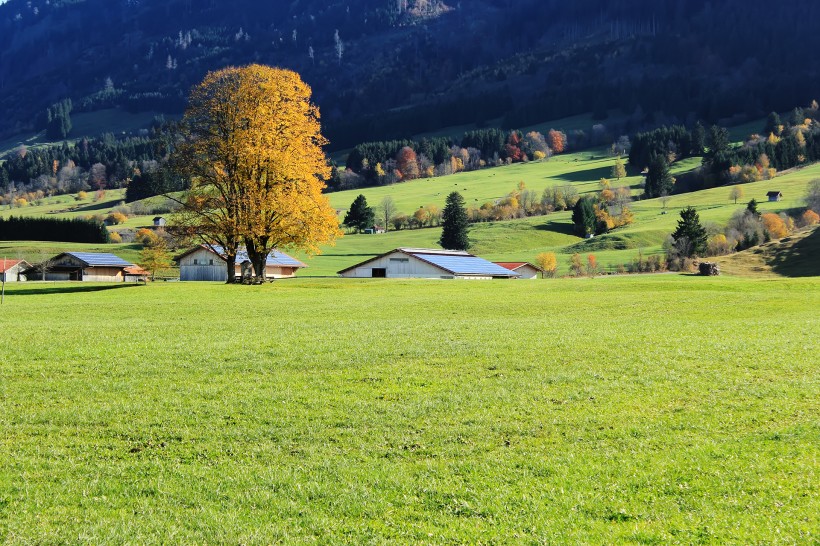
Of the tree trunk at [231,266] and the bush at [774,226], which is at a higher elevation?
the bush at [774,226]

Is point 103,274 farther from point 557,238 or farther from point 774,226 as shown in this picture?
point 774,226

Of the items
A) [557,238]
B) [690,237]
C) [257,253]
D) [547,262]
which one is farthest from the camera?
[557,238]

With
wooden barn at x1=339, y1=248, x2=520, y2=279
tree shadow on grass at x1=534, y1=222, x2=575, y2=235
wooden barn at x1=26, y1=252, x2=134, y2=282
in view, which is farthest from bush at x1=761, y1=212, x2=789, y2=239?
wooden barn at x1=26, y1=252, x2=134, y2=282

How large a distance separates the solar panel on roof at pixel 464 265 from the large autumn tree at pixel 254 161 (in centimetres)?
4406

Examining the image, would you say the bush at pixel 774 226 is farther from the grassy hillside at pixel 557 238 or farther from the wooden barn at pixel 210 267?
the wooden barn at pixel 210 267

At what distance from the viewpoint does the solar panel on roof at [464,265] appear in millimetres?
101188

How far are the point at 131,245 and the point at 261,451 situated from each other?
550 ft

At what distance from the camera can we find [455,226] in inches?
6014

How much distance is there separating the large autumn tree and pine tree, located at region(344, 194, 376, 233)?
13262 cm

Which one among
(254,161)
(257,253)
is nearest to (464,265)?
(257,253)

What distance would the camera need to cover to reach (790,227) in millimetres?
153625

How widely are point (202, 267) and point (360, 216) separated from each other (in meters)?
65.7

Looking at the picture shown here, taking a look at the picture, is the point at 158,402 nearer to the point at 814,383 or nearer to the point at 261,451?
the point at 261,451

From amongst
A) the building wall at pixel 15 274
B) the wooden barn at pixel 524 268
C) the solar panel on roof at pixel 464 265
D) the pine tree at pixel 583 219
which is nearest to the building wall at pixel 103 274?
the building wall at pixel 15 274
